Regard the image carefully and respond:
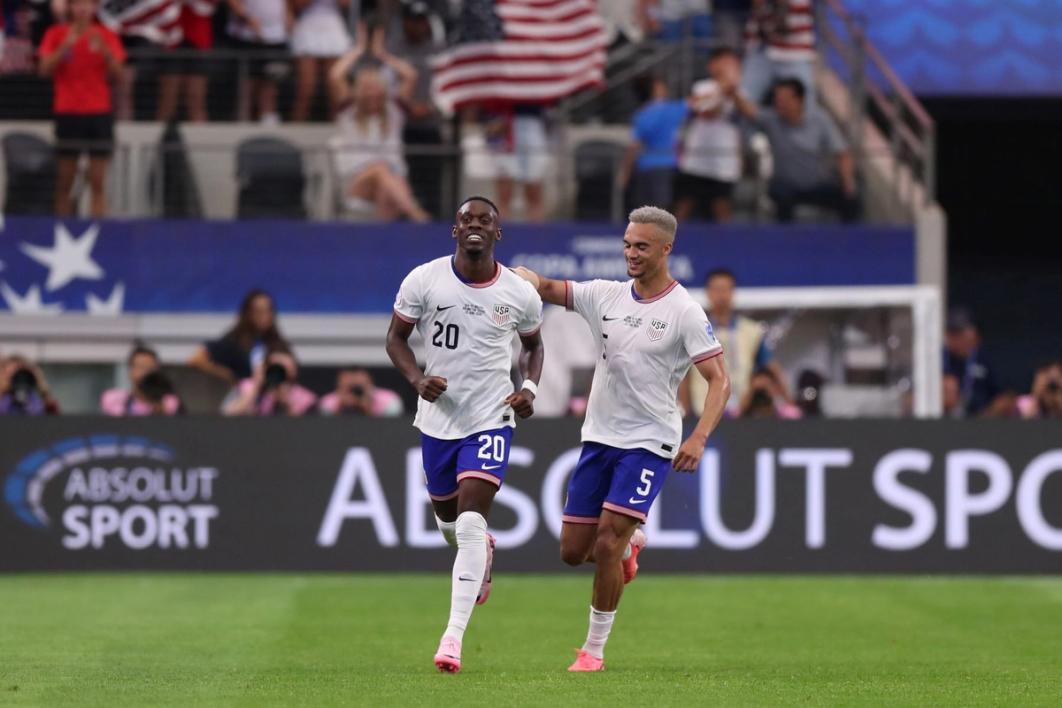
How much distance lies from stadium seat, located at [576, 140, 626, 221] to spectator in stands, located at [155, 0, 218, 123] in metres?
4.13

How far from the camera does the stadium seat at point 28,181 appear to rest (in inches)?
832

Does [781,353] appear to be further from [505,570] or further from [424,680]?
[424,680]

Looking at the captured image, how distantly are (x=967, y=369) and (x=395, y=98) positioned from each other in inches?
266

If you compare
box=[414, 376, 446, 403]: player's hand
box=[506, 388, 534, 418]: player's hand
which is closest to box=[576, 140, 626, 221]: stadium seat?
box=[506, 388, 534, 418]: player's hand

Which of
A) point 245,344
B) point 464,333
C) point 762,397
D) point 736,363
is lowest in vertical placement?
point 762,397

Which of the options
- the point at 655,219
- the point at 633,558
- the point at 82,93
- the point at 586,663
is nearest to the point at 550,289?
the point at 655,219

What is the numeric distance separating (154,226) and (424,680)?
39.6 feet

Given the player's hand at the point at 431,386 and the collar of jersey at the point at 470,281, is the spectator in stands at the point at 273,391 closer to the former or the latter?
the collar of jersey at the point at 470,281

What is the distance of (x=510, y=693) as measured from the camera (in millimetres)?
9367

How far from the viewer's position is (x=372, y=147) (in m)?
21.2

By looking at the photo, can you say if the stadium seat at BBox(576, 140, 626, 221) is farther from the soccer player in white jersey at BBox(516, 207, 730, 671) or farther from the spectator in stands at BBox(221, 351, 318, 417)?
the soccer player in white jersey at BBox(516, 207, 730, 671)

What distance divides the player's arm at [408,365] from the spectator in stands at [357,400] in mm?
7869

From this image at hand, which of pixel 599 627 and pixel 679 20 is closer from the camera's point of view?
pixel 599 627

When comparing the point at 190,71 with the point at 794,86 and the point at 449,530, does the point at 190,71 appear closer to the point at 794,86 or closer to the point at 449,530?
the point at 794,86
